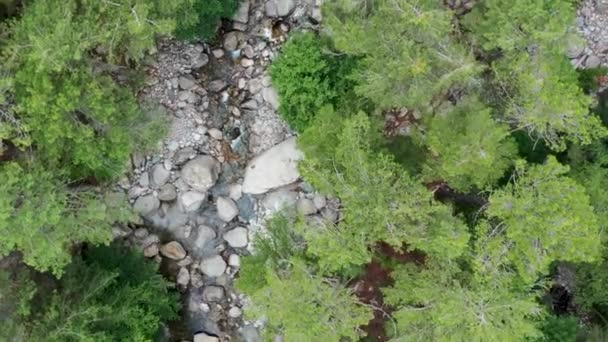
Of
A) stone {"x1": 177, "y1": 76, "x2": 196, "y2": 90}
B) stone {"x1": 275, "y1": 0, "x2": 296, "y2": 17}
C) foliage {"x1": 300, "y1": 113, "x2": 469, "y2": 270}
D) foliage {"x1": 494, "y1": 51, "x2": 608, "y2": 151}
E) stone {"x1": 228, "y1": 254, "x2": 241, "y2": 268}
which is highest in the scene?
foliage {"x1": 494, "y1": 51, "x2": 608, "y2": 151}

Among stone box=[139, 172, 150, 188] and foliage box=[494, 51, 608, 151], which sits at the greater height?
foliage box=[494, 51, 608, 151]

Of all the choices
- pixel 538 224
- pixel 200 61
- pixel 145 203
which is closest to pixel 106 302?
pixel 145 203

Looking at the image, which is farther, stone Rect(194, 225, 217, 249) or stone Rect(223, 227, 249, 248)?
stone Rect(194, 225, 217, 249)

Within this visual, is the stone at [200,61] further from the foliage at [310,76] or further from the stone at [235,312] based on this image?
the stone at [235,312]

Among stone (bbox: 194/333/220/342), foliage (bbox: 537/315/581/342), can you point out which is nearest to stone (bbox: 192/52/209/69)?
stone (bbox: 194/333/220/342)

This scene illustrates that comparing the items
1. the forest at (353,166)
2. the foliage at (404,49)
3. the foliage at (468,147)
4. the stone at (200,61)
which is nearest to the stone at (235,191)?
the forest at (353,166)

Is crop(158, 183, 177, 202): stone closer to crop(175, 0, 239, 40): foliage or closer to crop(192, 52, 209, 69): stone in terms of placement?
crop(192, 52, 209, 69): stone

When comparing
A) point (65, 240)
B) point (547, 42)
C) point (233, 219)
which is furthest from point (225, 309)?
point (547, 42)

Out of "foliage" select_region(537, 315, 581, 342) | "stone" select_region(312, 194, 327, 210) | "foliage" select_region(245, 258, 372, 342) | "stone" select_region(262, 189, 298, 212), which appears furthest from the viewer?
"stone" select_region(262, 189, 298, 212)
